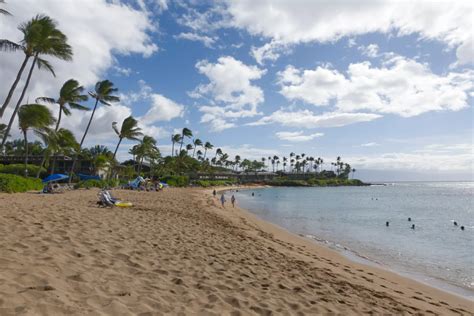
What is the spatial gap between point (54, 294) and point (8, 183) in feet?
72.4

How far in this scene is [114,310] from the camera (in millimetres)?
3898

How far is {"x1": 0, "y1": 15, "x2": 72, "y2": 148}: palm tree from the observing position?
63.6ft

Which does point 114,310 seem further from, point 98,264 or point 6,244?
point 6,244

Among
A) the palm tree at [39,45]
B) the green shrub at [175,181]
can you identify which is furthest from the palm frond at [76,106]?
the green shrub at [175,181]

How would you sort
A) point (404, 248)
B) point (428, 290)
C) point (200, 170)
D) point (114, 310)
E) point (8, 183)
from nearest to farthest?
point (114, 310), point (428, 290), point (404, 248), point (8, 183), point (200, 170)

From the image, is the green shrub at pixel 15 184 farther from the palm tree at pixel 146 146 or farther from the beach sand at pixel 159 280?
the palm tree at pixel 146 146

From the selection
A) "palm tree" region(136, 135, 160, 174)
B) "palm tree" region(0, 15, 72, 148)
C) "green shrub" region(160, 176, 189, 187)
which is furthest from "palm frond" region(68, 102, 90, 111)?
"green shrub" region(160, 176, 189, 187)

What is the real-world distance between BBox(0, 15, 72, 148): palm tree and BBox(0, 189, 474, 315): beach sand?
48.6ft

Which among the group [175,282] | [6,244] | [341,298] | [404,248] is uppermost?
[6,244]

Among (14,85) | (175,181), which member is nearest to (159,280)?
(14,85)

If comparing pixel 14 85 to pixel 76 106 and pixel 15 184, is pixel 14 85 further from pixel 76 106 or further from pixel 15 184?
pixel 76 106

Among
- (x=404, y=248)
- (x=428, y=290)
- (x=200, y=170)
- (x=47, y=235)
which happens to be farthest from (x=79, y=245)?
(x=200, y=170)

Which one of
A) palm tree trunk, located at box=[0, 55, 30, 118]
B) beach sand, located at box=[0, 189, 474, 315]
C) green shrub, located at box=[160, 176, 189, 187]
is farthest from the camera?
green shrub, located at box=[160, 176, 189, 187]

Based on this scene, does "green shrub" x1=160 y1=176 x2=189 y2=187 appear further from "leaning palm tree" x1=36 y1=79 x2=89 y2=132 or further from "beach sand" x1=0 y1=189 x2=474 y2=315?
"beach sand" x1=0 y1=189 x2=474 y2=315
